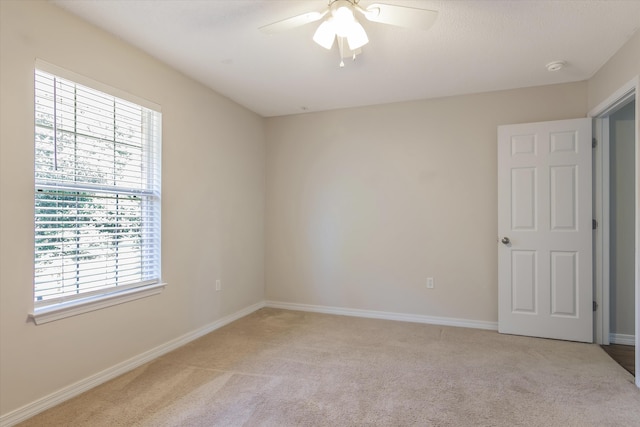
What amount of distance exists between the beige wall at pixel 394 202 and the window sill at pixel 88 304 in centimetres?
195

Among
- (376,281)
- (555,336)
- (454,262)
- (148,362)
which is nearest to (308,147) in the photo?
(376,281)

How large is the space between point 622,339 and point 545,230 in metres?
1.21

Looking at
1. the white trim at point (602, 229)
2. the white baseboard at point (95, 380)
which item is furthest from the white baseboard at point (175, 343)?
the white trim at point (602, 229)

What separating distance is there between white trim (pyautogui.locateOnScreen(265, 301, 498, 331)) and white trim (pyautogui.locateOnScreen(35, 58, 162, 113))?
2789 mm

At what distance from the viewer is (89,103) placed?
2.41 metres

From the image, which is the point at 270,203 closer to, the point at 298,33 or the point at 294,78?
the point at 294,78

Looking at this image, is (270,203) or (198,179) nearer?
(198,179)

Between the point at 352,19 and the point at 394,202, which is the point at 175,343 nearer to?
the point at 394,202

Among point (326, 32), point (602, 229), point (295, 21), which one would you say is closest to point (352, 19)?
point (326, 32)


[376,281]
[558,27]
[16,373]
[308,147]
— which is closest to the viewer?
[16,373]

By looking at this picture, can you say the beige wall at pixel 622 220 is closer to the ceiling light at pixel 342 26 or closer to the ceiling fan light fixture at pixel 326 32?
the ceiling light at pixel 342 26

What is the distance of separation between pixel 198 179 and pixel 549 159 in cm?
345

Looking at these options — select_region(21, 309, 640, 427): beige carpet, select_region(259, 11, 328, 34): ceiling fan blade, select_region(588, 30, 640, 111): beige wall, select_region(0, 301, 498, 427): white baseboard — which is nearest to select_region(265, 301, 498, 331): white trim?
select_region(0, 301, 498, 427): white baseboard

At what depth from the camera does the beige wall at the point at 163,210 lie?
6.45 ft
